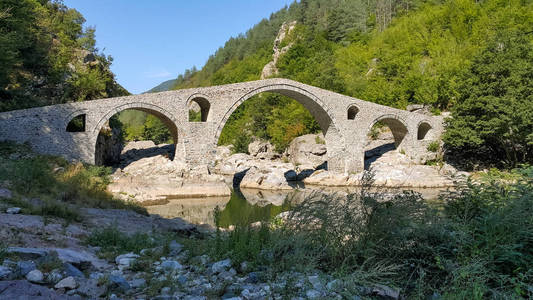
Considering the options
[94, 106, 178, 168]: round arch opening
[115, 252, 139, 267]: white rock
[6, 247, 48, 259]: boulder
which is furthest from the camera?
[94, 106, 178, 168]: round arch opening

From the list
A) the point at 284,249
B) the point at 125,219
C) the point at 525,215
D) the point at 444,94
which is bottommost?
the point at 125,219

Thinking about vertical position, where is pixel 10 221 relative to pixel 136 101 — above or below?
below

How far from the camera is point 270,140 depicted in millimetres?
29938

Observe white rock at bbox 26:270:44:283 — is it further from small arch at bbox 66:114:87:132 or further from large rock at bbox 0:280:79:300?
small arch at bbox 66:114:87:132

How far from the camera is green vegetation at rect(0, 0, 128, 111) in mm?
13789

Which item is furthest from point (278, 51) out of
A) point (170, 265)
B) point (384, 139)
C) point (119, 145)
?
point (170, 265)

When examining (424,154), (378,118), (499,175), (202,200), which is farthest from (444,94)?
(499,175)

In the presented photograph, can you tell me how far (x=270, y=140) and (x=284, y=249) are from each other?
27407 millimetres

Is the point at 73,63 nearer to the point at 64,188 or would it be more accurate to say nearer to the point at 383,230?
the point at 64,188

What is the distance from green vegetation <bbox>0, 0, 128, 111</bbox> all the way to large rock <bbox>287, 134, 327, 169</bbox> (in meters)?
13.2

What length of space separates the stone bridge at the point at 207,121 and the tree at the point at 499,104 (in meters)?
4.03

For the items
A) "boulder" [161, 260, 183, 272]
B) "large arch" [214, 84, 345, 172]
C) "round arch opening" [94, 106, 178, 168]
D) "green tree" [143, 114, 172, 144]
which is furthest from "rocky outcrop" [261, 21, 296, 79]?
"boulder" [161, 260, 183, 272]

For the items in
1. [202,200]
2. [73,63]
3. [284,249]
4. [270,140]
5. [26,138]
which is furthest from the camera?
[270,140]

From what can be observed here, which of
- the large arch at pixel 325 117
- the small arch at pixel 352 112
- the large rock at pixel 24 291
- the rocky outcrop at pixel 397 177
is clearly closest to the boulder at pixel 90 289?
the large rock at pixel 24 291
